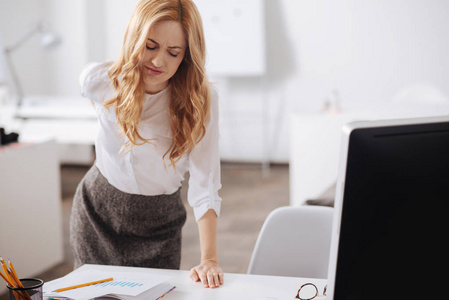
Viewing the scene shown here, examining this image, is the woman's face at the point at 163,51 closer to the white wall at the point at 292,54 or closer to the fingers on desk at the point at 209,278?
the fingers on desk at the point at 209,278

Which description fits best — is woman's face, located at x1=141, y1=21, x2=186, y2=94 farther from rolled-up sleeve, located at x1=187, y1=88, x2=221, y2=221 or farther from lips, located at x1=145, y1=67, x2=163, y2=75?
rolled-up sleeve, located at x1=187, y1=88, x2=221, y2=221

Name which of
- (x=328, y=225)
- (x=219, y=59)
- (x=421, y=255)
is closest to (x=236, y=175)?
(x=219, y=59)

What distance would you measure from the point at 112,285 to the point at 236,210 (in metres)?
3.10

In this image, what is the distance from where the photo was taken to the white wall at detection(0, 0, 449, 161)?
5.45m

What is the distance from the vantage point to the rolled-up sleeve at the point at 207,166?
4.76ft

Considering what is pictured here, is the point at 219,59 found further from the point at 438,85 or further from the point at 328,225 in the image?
the point at 328,225

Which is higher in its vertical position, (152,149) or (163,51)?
(163,51)

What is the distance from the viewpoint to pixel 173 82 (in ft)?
4.90

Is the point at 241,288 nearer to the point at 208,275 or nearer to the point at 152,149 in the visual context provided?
the point at 208,275

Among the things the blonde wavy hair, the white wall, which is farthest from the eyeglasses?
the white wall

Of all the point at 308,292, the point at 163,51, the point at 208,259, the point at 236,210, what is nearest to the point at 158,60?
the point at 163,51

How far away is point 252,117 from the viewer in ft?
19.8

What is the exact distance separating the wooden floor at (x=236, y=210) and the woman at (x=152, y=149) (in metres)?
1.44

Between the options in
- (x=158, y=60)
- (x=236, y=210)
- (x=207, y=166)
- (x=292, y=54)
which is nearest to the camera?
(x=158, y=60)
